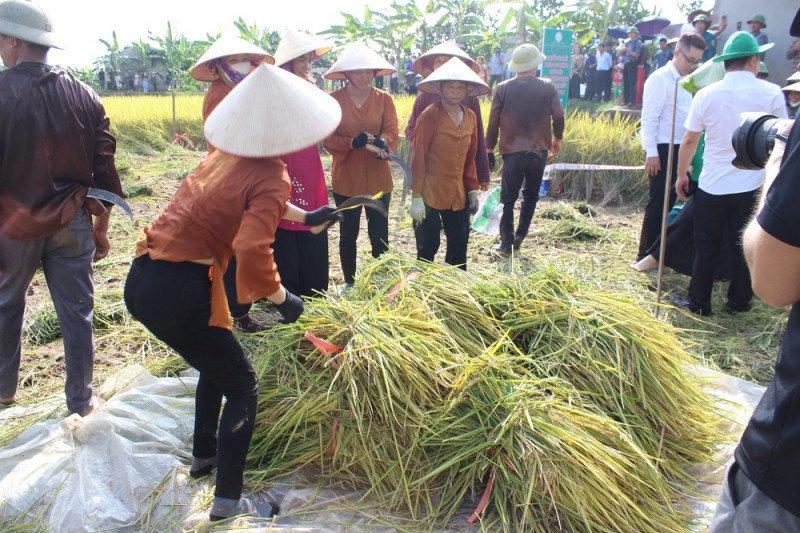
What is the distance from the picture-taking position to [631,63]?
535 inches

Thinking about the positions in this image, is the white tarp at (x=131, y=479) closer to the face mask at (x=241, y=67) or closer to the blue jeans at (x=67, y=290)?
the blue jeans at (x=67, y=290)

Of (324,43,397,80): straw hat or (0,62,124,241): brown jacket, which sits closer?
(0,62,124,241): brown jacket

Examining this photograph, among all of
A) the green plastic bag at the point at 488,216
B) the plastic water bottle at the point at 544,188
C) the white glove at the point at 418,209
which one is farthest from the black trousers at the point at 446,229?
the plastic water bottle at the point at 544,188

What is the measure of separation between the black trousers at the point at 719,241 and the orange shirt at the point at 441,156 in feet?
5.07

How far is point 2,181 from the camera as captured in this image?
2455 millimetres

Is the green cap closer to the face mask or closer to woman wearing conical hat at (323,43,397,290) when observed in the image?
woman wearing conical hat at (323,43,397,290)

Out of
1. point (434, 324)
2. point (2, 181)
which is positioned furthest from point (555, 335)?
point (2, 181)

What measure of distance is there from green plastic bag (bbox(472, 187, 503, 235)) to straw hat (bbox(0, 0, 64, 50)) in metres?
4.16

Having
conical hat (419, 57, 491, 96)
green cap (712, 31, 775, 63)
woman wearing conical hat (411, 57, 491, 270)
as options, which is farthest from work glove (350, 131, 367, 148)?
green cap (712, 31, 775, 63)

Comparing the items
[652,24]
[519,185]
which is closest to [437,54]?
[519,185]

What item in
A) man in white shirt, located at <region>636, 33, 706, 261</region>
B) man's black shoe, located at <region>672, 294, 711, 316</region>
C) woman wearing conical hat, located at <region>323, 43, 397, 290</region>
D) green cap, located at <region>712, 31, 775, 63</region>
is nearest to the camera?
green cap, located at <region>712, 31, 775, 63</region>

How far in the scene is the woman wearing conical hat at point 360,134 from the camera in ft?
12.1

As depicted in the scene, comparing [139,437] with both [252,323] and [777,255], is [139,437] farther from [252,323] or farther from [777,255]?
[777,255]

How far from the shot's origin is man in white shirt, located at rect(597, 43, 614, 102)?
15.4 meters
